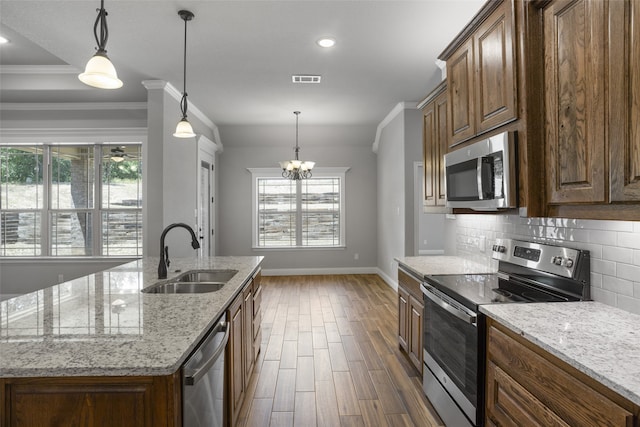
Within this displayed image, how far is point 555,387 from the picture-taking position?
49.4 inches

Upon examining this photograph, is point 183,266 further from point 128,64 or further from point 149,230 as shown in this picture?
point 128,64

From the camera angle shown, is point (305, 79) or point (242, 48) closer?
point (242, 48)

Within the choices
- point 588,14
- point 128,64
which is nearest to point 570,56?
point 588,14

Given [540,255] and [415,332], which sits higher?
[540,255]

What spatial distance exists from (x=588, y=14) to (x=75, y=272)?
602 cm

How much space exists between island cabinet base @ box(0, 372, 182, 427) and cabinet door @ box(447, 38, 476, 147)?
88.3 inches

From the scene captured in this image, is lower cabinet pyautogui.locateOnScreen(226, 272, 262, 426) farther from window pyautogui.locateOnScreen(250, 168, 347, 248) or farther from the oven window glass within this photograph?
window pyautogui.locateOnScreen(250, 168, 347, 248)

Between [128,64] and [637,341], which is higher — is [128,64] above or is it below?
above

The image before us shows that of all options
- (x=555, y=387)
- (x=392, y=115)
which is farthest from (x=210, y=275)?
(x=392, y=115)

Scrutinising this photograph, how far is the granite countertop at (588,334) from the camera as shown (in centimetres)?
106

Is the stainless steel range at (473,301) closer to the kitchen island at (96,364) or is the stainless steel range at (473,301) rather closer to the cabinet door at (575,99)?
the cabinet door at (575,99)

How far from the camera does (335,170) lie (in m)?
7.23

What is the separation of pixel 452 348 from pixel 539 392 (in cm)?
74

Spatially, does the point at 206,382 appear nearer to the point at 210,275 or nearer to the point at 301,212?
the point at 210,275
